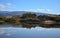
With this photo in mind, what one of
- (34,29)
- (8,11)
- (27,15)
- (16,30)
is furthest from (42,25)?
(8,11)

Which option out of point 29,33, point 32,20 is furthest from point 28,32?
point 32,20

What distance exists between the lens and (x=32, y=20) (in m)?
2.13

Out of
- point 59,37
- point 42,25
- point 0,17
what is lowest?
point 59,37

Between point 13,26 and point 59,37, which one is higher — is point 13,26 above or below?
above

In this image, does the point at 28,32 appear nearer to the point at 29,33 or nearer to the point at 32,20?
the point at 29,33

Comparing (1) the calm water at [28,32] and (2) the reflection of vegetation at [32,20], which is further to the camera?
(2) the reflection of vegetation at [32,20]

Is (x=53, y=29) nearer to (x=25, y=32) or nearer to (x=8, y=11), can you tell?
(x=25, y=32)

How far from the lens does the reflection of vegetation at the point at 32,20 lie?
2125 mm

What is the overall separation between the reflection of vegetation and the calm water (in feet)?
0.26

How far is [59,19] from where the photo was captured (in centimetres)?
220

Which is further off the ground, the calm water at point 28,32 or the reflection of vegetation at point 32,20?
the reflection of vegetation at point 32,20

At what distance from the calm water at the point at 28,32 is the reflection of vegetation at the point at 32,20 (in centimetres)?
8

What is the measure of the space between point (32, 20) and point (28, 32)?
0.76 ft

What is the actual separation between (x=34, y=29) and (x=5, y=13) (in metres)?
0.58
